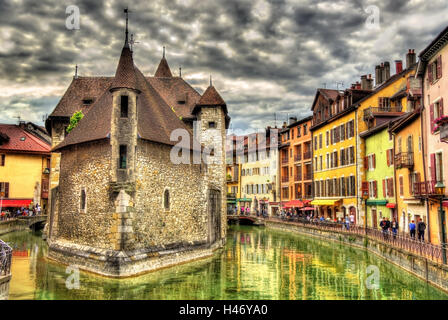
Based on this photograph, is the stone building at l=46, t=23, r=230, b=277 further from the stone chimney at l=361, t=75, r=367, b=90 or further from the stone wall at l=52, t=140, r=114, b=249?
the stone chimney at l=361, t=75, r=367, b=90

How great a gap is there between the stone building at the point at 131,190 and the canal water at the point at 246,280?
1115 millimetres

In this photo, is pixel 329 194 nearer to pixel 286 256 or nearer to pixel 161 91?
pixel 286 256

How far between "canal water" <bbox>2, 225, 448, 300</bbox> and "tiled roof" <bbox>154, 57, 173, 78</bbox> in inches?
812

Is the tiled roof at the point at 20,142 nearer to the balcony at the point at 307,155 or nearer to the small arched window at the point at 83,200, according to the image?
the balcony at the point at 307,155

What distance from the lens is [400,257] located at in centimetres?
2056

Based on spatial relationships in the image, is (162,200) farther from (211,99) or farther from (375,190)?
(375,190)

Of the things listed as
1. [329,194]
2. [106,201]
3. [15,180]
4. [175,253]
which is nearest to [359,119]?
[329,194]

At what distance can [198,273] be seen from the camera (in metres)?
20.7

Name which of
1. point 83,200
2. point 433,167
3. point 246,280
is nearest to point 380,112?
point 433,167

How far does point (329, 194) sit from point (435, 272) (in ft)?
86.6

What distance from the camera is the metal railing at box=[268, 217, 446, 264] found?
16706mm

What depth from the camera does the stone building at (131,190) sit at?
19.8m

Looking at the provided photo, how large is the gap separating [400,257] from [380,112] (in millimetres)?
16164
